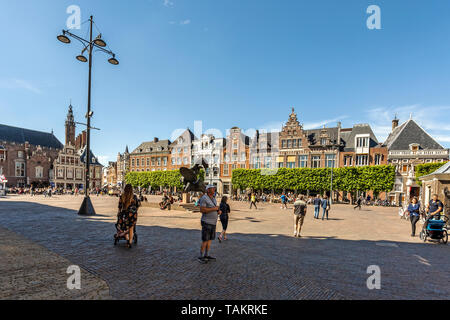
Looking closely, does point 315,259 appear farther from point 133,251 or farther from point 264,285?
point 133,251

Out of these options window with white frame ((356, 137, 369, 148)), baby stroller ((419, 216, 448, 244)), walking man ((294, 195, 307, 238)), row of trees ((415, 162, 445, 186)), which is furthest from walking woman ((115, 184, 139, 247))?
window with white frame ((356, 137, 369, 148))

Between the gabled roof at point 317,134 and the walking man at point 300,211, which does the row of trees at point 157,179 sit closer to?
the gabled roof at point 317,134

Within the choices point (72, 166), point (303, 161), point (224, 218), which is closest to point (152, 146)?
point (72, 166)

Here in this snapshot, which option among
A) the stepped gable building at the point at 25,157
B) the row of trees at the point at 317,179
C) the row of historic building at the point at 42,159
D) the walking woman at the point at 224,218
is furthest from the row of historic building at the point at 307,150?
the stepped gable building at the point at 25,157

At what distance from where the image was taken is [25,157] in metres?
59.6

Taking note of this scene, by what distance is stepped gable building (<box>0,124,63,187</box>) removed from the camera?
56.9 m

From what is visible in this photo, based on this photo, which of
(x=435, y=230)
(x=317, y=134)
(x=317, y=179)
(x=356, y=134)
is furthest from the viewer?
(x=317, y=134)

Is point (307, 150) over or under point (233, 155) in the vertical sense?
over

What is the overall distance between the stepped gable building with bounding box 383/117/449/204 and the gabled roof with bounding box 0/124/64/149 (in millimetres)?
85526

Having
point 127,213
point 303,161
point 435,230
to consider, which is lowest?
point 435,230

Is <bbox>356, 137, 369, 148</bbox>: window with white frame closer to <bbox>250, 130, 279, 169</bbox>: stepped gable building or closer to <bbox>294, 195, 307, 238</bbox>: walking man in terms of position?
<bbox>250, 130, 279, 169</bbox>: stepped gable building

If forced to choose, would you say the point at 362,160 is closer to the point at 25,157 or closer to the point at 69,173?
the point at 69,173

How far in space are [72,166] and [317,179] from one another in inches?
2618

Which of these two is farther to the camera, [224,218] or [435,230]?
[435,230]
